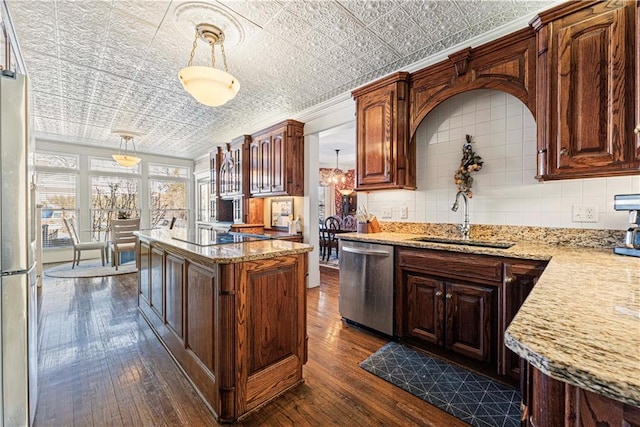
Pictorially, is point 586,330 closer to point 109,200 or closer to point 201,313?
point 201,313

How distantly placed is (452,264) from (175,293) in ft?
6.81

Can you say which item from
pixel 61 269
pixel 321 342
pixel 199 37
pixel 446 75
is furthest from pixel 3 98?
pixel 61 269

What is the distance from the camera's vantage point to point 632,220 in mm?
1602

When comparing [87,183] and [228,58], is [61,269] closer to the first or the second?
[87,183]

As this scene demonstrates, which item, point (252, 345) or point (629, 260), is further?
point (252, 345)

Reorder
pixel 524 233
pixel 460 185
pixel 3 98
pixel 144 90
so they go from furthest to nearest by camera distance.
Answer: pixel 144 90
pixel 460 185
pixel 524 233
pixel 3 98

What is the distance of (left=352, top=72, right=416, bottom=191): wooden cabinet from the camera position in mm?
2623

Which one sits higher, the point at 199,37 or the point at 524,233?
the point at 199,37

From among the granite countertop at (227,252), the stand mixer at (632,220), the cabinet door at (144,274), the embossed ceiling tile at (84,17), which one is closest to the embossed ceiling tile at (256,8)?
the embossed ceiling tile at (84,17)

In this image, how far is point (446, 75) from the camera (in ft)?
7.79

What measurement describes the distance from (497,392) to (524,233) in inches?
46.4

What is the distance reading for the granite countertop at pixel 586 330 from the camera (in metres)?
0.47

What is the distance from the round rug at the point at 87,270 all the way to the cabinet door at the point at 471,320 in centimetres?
524

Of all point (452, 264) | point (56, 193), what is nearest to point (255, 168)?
point (452, 264)
